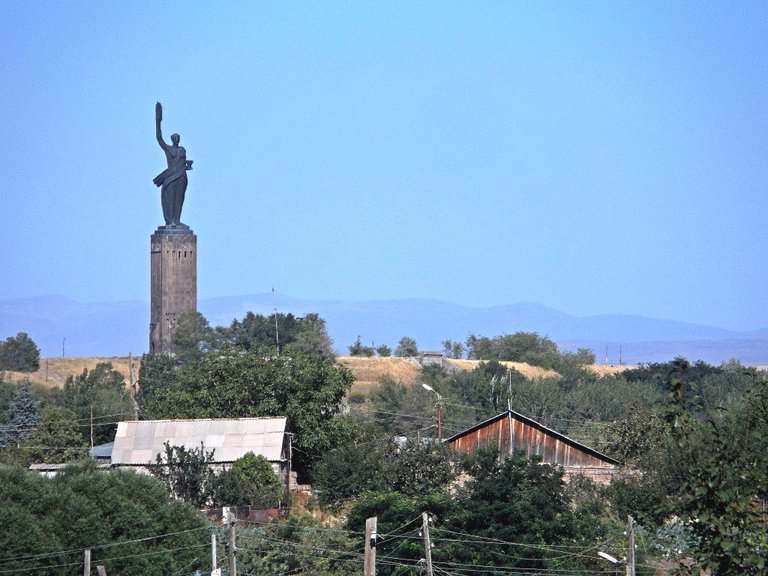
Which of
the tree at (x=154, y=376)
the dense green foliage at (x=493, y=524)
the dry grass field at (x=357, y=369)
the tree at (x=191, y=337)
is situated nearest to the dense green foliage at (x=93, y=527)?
the dense green foliage at (x=493, y=524)

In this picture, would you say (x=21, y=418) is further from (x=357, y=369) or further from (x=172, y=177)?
(x=357, y=369)

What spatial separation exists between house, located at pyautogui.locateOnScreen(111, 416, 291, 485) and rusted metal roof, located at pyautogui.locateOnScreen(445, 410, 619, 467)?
550 centimetres

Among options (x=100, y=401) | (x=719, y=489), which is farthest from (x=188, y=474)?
(x=100, y=401)

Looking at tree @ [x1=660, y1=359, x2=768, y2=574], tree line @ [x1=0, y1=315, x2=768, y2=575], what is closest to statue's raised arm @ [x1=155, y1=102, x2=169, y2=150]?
tree line @ [x1=0, y1=315, x2=768, y2=575]

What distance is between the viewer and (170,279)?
85562 mm

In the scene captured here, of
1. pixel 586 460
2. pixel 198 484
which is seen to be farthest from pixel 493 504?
pixel 586 460

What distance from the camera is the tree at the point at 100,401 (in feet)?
177

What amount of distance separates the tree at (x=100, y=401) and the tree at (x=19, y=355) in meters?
8.87

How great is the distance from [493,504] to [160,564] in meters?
6.62

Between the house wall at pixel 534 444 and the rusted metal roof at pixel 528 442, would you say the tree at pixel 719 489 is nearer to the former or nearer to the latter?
the house wall at pixel 534 444

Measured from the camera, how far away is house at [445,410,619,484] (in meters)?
41.5

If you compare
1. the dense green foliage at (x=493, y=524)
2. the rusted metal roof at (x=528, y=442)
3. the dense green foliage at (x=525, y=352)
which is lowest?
the dense green foliage at (x=493, y=524)

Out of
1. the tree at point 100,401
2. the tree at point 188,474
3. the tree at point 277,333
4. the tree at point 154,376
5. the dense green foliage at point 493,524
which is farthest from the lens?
the tree at point 277,333

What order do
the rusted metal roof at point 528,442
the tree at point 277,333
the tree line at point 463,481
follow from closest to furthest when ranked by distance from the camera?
the tree line at point 463,481 < the rusted metal roof at point 528,442 < the tree at point 277,333
